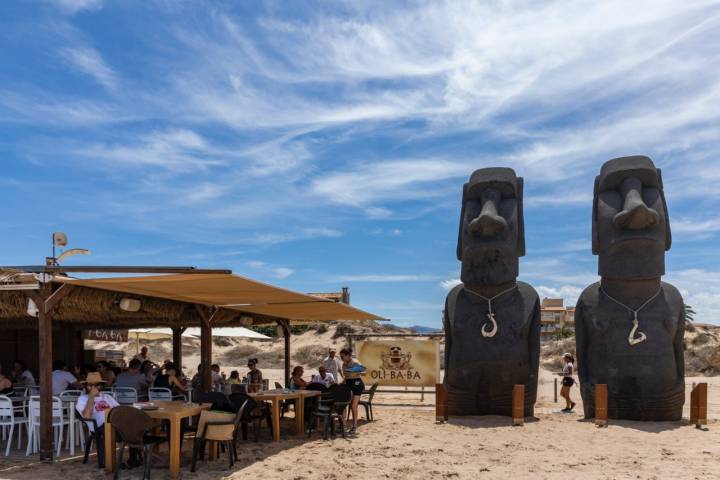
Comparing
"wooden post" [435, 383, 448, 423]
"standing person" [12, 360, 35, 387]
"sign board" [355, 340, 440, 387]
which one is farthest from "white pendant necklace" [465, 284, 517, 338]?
"standing person" [12, 360, 35, 387]

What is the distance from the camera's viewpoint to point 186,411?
24.3 feet

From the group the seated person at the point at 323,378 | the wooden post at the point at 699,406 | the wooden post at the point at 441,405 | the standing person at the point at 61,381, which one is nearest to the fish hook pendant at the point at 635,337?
the wooden post at the point at 699,406

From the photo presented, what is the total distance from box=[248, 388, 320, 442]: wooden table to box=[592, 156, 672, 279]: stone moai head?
16.7 ft

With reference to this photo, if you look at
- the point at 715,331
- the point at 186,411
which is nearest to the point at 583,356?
the point at 186,411

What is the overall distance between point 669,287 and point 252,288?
6745 mm

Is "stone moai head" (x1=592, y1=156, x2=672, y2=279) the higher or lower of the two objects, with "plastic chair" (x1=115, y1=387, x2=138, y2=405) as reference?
higher

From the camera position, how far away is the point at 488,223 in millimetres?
10930

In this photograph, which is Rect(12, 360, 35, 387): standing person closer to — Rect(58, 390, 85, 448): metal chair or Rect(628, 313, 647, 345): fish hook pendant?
Rect(58, 390, 85, 448): metal chair

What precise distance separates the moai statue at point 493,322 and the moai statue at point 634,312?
998mm

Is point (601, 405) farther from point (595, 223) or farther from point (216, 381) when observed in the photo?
point (216, 381)

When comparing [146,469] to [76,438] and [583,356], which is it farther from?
[583,356]

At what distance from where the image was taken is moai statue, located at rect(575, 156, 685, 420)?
10.6 meters

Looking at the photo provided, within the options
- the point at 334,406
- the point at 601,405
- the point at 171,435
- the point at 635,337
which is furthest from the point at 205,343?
the point at 635,337

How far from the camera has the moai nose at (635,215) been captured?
10.4 meters
